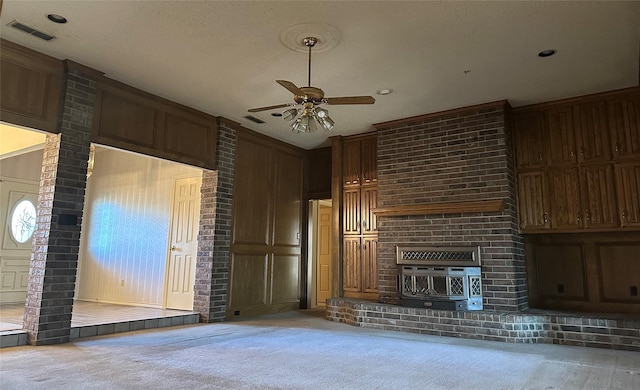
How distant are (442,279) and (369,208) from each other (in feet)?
5.69

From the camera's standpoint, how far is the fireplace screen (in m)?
5.12

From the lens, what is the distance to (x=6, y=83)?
12.8 ft

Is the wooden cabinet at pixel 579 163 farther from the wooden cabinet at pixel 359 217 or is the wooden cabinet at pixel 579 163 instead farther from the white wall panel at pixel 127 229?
the white wall panel at pixel 127 229

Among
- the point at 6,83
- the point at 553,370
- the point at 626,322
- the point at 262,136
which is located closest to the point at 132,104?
the point at 6,83

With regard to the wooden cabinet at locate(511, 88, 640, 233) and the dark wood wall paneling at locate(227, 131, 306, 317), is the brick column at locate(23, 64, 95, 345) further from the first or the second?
the wooden cabinet at locate(511, 88, 640, 233)

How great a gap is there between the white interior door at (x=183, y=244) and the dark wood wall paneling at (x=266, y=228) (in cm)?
69

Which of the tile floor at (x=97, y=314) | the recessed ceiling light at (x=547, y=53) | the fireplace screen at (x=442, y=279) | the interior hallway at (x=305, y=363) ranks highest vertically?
the recessed ceiling light at (x=547, y=53)

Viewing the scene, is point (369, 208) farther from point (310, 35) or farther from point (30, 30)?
point (30, 30)

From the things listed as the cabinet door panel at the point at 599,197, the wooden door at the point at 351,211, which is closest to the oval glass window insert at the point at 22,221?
the wooden door at the point at 351,211

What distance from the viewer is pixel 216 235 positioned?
19.1 ft

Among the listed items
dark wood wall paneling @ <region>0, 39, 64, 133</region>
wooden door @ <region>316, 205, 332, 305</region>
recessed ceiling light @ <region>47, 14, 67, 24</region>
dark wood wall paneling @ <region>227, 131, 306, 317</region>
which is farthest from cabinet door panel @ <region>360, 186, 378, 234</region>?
recessed ceiling light @ <region>47, 14, 67, 24</region>

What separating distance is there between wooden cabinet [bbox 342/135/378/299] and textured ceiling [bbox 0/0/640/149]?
142 cm

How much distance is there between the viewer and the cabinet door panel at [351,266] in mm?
6445

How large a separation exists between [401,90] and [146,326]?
429 cm
